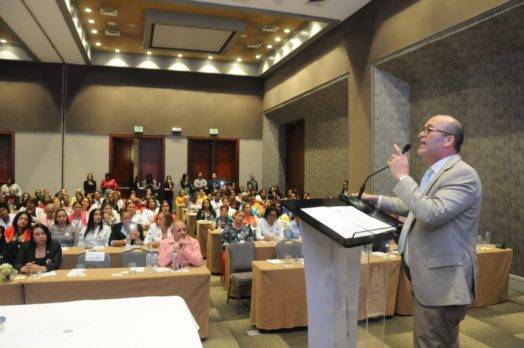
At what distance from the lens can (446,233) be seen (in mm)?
1820

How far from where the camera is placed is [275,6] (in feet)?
28.0

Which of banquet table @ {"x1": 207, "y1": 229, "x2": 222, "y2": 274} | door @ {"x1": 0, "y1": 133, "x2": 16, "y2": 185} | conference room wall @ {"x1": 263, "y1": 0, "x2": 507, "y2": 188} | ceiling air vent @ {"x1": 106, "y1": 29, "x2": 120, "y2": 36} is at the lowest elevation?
banquet table @ {"x1": 207, "y1": 229, "x2": 222, "y2": 274}

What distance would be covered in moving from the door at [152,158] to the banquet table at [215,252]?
28.6ft

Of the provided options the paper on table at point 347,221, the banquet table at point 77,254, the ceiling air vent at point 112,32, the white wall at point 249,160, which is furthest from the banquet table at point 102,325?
the white wall at point 249,160

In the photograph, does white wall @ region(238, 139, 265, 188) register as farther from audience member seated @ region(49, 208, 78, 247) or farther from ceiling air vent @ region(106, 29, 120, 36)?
audience member seated @ region(49, 208, 78, 247)

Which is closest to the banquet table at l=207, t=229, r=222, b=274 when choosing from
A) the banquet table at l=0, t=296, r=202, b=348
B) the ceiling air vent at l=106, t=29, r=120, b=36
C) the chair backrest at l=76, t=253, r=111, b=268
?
the chair backrest at l=76, t=253, r=111, b=268

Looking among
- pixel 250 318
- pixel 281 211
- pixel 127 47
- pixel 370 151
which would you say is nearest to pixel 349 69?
pixel 370 151

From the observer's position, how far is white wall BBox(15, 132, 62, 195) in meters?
13.6

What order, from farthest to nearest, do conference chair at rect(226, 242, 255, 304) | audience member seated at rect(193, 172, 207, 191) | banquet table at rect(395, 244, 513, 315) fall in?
audience member seated at rect(193, 172, 207, 191) < conference chair at rect(226, 242, 255, 304) < banquet table at rect(395, 244, 513, 315)

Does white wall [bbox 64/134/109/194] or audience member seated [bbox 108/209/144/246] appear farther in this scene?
white wall [bbox 64/134/109/194]

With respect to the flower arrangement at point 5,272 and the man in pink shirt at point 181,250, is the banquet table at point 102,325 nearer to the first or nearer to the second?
the flower arrangement at point 5,272

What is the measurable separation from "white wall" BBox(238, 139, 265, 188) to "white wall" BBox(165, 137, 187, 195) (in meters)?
2.00

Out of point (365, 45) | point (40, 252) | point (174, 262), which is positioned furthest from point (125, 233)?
point (365, 45)

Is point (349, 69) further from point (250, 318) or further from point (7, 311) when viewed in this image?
point (7, 311)
